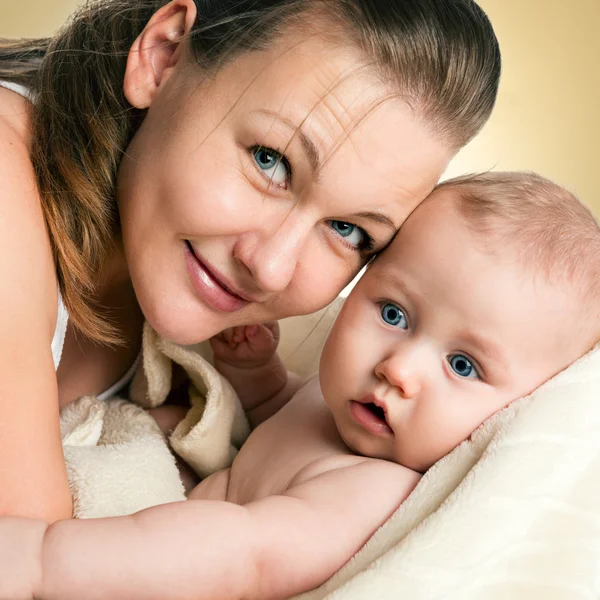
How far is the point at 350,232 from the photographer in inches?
44.7

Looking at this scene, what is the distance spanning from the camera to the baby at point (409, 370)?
881 mm

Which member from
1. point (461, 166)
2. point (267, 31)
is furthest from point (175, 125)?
point (461, 166)

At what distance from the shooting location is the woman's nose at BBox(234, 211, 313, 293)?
1.04 meters

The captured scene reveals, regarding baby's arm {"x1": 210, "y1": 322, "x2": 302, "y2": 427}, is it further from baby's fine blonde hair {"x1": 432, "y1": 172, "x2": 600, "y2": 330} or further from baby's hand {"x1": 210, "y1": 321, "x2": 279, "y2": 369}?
baby's fine blonde hair {"x1": 432, "y1": 172, "x2": 600, "y2": 330}

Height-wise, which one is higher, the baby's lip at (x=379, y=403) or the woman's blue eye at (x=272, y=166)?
the woman's blue eye at (x=272, y=166)

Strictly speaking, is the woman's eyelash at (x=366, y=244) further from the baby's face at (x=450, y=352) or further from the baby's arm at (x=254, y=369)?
the baby's arm at (x=254, y=369)

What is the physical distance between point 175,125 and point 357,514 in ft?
1.89

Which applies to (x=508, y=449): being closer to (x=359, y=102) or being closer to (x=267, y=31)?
(x=359, y=102)

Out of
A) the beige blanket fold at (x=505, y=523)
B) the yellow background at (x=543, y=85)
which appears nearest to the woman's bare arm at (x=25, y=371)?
the beige blanket fold at (x=505, y=523)

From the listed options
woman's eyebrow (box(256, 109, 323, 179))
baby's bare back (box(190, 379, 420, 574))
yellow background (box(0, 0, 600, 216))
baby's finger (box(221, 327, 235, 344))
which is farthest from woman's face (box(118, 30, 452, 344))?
yellow background (box(0, 0, 600, 216))

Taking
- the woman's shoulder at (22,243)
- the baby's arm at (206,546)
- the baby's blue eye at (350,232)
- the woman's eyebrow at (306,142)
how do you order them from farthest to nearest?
the baby's blue eye at (350,232), the woman's eyebrow at (306,142), the woman's shoulder at (22,243), the baby's arm at (206,546)

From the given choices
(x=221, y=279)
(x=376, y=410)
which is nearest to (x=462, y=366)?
(x=376, y=410)

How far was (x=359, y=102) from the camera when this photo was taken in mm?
1028

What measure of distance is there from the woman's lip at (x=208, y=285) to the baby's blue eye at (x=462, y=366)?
324 millimetres
